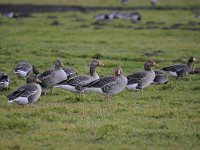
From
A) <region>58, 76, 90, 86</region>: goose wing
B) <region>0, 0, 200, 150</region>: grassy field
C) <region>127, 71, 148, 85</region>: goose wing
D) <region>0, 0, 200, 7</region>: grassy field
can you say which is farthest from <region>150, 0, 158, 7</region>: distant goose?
<region>58, 76, 90, 86</region>: goose wing

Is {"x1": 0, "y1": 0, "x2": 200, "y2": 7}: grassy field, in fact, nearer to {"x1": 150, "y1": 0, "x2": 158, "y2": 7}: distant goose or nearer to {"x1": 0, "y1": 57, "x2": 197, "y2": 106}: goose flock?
{"x1": 150, "y1": 0, "x2": 158, "y2": 7}: distant goose

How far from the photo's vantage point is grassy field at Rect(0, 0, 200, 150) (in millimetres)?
12516

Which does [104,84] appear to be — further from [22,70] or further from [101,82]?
[22,70]

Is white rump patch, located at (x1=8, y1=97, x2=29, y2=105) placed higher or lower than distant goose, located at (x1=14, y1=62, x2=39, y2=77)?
lower

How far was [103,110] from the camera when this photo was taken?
15.6 m

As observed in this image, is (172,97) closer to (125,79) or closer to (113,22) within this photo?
(125,79)

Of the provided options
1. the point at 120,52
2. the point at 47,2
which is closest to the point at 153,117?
the point at 120,52

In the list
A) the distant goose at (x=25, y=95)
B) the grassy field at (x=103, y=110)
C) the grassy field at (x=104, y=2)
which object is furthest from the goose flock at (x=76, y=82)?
the grassy field at (x=104, y=2)

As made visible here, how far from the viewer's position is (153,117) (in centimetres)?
1510

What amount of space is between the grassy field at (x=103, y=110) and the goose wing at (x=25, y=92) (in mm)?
403

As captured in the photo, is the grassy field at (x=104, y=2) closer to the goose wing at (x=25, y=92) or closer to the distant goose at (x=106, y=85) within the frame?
the distant goose at (x=106, y=85)

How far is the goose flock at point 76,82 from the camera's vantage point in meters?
15.5

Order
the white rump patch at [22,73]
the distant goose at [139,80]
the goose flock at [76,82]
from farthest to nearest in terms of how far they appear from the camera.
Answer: the white rump patch at [22,73] → the distant goose at [139,80] → the goose flock at [76,82]

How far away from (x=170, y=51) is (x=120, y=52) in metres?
3.25
